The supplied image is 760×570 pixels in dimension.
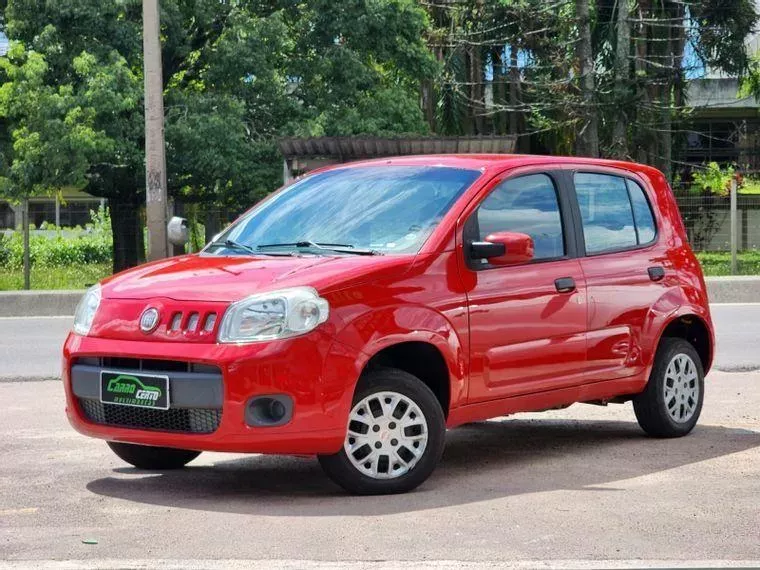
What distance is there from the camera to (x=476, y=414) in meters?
7.61

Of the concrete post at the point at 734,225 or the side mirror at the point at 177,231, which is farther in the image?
the concrete post at the point at 734,225

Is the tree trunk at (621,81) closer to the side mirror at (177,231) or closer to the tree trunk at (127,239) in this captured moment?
the tree trunk at (127,239)

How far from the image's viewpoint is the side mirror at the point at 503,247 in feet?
24.7

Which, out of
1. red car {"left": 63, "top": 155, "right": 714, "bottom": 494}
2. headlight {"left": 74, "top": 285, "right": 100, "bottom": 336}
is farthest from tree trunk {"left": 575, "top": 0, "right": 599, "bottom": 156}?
headlight {"left": 74, "top": 285, "right": 100, "bottom": 336}

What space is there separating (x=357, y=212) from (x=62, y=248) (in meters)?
16.7

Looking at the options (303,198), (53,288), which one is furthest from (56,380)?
(53,288)

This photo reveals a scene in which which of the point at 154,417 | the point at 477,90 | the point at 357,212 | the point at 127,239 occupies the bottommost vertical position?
the point at 127,239

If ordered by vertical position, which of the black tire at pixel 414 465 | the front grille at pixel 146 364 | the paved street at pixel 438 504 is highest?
the front grille at pixel 146 364

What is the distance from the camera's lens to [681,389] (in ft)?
29.7

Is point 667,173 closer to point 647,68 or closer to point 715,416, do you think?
point 647,68

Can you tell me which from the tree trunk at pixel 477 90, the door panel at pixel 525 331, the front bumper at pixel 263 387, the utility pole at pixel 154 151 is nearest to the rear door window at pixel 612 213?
the door panel at pixel 525 331

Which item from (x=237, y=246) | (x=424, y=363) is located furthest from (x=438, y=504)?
(x=237, y=246)

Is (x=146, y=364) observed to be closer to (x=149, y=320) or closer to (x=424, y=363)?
(x=149, y=320)

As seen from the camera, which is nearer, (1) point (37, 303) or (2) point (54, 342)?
(2) point (54, 342)
